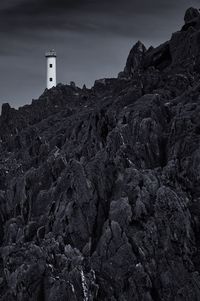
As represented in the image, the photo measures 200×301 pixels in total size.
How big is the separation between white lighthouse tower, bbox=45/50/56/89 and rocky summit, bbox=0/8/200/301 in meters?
76.6

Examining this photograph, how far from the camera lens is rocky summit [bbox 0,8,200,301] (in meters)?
60.8

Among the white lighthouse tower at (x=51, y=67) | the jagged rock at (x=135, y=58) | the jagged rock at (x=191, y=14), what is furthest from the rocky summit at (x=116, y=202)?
the white lighthouse tower at (x=51, y=67)

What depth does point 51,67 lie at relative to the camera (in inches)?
7343

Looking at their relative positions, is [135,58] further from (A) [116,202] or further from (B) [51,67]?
(A) [116,202]

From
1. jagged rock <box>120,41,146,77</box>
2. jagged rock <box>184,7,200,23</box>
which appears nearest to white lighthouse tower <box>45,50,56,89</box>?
jagged rock <box>120,41,146,77</box>

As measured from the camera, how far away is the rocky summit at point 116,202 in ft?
200

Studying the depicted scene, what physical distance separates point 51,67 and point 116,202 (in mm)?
124676

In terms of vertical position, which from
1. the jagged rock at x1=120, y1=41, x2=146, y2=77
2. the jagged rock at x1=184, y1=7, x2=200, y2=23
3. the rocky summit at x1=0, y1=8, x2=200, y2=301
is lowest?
the rocky summit at x1=0, y1=8, x2=200, y2=301

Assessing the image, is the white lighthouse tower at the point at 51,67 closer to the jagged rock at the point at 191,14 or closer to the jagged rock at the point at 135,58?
the jagged rock at the point at 135,58

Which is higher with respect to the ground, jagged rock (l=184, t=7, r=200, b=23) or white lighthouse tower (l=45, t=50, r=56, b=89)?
jagged rock (l=184, t=7, r=200, b=23)

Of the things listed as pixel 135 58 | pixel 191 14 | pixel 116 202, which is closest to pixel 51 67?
pixel 135 58

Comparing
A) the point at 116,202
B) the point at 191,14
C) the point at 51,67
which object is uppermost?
the point at 191,14

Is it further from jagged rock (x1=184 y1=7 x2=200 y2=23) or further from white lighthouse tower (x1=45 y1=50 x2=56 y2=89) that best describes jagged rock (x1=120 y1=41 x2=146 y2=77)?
white lighthouse tower (x1=45 y1=50 x2=56 y2=89)

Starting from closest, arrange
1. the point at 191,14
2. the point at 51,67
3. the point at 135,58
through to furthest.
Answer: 1. the point at 191,14
2. the point at 135,58
3. the point at 51,67
